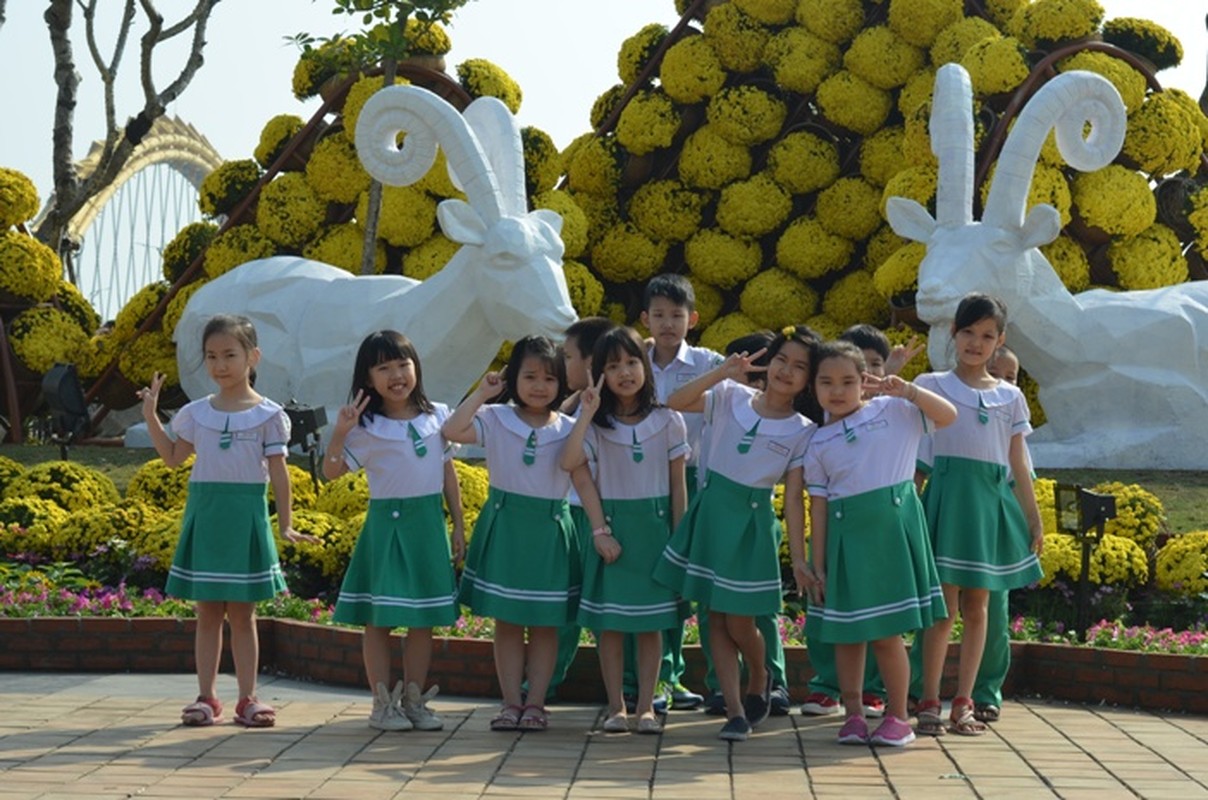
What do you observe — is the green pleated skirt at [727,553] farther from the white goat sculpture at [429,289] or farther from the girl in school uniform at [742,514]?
the white goat sculpture at [429,289]

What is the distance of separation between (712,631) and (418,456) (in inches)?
43.1

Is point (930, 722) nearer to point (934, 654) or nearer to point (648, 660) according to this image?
point (934, 654)

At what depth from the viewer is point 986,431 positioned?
600 centimetres

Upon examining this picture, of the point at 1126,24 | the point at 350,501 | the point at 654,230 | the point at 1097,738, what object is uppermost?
the point at 1126,24

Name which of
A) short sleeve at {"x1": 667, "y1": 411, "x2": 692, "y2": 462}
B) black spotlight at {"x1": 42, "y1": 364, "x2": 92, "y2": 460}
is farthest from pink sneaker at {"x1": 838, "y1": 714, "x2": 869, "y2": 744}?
black spotlight at {"x1": 42, "y1": 364, "x2": 92, "y2": 460}

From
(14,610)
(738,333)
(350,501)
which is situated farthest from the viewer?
(738,333)

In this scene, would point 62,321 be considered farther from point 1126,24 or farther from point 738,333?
point 1126,24

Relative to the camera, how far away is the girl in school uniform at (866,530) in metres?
5.61

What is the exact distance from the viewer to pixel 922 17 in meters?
16.6

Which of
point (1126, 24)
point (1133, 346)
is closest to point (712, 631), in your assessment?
point (1133, 346)

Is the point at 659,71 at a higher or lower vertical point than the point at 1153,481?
higher

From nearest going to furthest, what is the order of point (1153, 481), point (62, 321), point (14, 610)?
point (14, 610)
point (1153, 481)
point (62, 321)

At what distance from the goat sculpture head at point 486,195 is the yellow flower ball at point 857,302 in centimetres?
561

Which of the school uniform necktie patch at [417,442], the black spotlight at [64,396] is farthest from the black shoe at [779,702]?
the black spotlight at [64,396]
